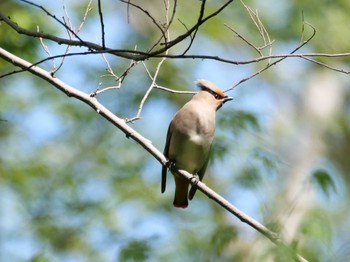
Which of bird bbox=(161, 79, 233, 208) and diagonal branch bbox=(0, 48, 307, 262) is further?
bird bbox=(161, 79, 233, 208)

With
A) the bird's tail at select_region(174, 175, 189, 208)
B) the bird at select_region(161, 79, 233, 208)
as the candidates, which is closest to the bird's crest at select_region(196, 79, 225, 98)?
the bird at select_region(161, 79, 233, 208)

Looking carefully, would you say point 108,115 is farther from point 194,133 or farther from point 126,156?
point 126,156

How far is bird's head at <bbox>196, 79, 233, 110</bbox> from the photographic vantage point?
5.82m

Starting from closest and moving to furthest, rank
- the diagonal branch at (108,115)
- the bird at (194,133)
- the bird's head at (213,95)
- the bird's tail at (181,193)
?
1. the diagonal branch at (108,115)
2. the bird at (194,133)
3. the bird's head at (213,95)
4. the bird's tail at (181,193)

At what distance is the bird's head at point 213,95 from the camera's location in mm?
5820

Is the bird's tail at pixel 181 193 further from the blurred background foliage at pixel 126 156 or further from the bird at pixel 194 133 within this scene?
the blurred background foliage at pixel 126 156

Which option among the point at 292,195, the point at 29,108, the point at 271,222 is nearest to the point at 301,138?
the point at 292,195

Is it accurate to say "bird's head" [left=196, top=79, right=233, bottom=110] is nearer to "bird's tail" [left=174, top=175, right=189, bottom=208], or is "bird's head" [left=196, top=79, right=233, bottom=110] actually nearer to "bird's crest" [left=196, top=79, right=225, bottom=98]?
"bird's crest" [left=196, top=79, right=225, bottom=98]

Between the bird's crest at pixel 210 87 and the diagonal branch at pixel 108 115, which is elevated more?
the bird's crest at pixel 210 87

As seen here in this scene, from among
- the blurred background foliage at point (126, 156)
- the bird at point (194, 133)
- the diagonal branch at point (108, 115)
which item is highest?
the blurred background foliage at point (126, 156)

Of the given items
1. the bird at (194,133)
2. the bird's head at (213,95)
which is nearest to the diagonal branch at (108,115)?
the bird at (194,133)

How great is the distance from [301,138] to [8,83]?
533 cm

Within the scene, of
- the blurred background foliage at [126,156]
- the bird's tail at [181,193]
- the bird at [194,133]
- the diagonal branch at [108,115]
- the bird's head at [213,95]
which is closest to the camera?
the diagonal branch at [108,115]

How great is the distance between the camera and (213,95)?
19.3ft
